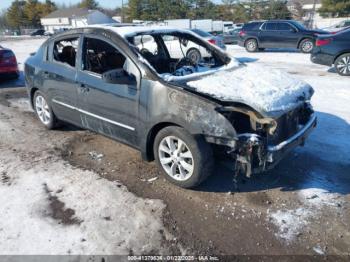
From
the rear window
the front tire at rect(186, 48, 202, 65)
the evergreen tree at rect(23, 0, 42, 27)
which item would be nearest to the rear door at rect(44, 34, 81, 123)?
the front tire at rect(186, 48, 202, 65)

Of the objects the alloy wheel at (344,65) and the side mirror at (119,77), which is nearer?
the side mirror at (119,77)

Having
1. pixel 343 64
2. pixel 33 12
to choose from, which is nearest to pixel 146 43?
pixel 343 64

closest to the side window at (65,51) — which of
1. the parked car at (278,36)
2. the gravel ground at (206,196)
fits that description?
the gravel ground at (206,196)

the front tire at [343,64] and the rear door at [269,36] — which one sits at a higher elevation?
the rear door at [269,36]

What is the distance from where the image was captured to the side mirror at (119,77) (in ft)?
13.0

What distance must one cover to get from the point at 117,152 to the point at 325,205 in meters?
2.89

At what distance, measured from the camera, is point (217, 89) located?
3746mm

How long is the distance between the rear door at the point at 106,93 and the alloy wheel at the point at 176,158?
477mm

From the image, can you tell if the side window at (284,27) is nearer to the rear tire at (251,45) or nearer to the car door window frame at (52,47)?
the rear tire at (251,45)

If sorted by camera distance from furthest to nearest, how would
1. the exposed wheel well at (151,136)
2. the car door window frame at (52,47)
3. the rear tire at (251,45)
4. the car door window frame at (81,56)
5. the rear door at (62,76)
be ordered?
the rear tire at (251,45)
the rear door at (62,76)
the car door window frame at (52,47)
the car door window frame at (81,56)
the exposed wheel well at (151,136)

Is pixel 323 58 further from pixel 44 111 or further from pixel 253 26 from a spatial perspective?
pixel 44 111

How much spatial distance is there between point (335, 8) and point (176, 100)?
49958 mm

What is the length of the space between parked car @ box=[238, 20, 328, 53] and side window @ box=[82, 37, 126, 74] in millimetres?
13142

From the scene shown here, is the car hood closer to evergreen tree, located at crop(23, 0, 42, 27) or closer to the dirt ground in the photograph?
the dirt ground
